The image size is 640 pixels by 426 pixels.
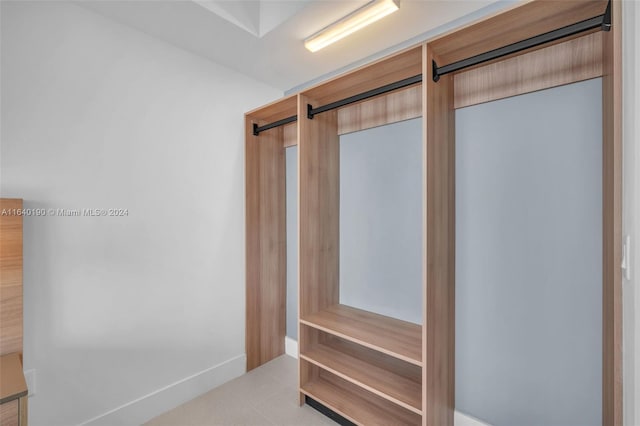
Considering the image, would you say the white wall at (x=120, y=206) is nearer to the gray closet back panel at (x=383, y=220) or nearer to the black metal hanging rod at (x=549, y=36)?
the gray closet back panel at (x=383, y=220)

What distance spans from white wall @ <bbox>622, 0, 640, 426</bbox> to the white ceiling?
1099mm

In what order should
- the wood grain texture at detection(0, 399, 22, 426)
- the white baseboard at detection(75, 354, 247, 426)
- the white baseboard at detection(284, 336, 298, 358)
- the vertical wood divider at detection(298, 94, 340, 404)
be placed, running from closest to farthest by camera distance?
1. the wood grain texture at detection(0, 399, 22, 426)
2. the white baseboard at detection(75, 354, 247, 426)
3. the vertical wood divider at detection(298, 94, 340, 404)
4. the white baseboard at detection(284, 336, 298, 358)

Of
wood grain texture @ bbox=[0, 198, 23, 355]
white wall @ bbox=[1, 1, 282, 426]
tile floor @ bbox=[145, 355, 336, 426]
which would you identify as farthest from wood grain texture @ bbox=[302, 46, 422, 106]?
tile floor @ bbox=[145, 355, 336, 426]

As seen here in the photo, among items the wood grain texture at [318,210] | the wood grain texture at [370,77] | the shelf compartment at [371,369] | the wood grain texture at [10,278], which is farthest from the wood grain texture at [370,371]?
the wood grain texture at [370,77]

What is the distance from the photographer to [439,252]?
1652 millimetres

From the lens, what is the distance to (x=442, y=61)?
5.64ft

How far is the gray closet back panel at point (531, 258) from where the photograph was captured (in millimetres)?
1447

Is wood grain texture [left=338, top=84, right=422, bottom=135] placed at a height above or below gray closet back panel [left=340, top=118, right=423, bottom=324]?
above

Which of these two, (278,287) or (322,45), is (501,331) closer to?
(278,287)

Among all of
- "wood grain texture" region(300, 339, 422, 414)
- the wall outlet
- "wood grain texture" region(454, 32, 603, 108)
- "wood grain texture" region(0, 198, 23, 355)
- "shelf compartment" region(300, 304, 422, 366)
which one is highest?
"wood grain texture" region(454, 32, 603, 108)

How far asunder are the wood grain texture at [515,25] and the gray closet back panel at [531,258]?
0.99 feet

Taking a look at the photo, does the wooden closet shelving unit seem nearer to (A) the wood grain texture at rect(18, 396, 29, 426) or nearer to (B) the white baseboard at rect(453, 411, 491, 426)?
(B) the white baseboard at rect(453, 411, 491, 426)

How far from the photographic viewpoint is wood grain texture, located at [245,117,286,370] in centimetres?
264

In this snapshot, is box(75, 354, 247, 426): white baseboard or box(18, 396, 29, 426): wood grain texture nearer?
box(18, 396, 29, 426): wood grain texture
